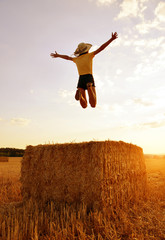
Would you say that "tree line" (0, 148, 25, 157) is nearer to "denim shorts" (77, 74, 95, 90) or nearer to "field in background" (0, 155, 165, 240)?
"field in background" (0, 155, 165, 240)

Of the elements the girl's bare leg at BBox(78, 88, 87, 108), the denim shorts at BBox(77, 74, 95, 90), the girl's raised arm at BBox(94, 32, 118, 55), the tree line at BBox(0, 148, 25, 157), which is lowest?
the tree line at BBox(0, 148, 25, 157)

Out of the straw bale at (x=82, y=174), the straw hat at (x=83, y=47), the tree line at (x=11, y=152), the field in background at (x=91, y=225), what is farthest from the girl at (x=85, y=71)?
the tree line at (x=11, y=152)

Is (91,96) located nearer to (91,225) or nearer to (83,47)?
(83,47)

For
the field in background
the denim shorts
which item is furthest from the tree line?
the denim shorts

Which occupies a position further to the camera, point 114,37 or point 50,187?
point 50,187

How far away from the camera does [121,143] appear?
6.23 metres

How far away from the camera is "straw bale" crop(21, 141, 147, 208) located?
531 cm

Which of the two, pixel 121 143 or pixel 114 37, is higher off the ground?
pixel 114 37

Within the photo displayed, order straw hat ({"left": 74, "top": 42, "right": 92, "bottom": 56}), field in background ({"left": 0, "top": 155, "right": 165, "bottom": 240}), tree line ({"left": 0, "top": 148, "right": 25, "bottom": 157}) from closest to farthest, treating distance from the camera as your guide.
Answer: field in background ({"left": 0, "top": 155, "right": 165, "bottom": 240}), straw hat ({"left": 74, "top": 42, "right": 92, "bottom": 56}), tree line ({"left": 0, "top": 148, "right": 25, "bottom": 157})

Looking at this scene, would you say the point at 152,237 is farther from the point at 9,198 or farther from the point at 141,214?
the point at 9,198

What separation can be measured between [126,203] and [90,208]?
125cm

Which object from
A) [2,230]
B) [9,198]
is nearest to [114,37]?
[2,230]

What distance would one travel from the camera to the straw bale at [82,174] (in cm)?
531

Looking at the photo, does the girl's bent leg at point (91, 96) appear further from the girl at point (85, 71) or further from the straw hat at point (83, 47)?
the straw hat at point (83, 47)
